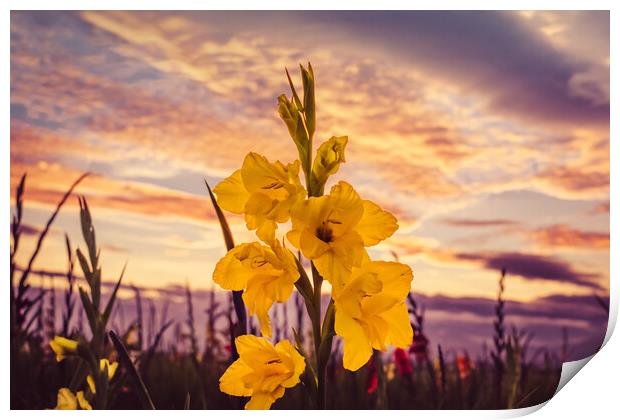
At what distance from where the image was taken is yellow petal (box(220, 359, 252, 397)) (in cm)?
119

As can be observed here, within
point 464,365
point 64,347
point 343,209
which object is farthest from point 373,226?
point 464,365

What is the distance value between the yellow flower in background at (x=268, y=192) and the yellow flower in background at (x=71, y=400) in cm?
89

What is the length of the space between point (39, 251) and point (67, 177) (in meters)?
0.21

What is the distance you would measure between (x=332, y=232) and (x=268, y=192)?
0.40 feet

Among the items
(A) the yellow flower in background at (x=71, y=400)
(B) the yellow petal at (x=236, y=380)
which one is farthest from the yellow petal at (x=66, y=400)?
(B) the yellow petal at (x=236, y=380)

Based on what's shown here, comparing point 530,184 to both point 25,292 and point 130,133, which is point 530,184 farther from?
point 25,292

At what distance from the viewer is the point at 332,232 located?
3.54 feet

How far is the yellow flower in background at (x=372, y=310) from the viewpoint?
3.47 ft

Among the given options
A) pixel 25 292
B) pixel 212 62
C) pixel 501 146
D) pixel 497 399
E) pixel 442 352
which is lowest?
pixel 497 399

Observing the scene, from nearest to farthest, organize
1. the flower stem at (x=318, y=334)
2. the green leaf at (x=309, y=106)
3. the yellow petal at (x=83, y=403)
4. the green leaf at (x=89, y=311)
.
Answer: the flower stem at (x=318, y=334) < the green leaf at (x=309, y=106) < the green leaf at (x=89, y=311) < the yellow petal at (x=83, y=403)

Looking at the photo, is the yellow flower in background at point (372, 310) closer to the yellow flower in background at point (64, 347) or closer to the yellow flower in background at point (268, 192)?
the yellow flower in background at point (268, 192)

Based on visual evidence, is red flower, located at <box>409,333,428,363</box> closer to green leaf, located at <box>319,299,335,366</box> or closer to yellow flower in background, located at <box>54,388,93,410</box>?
yellow flower in background, located at <box>54,388,93,410</box>
